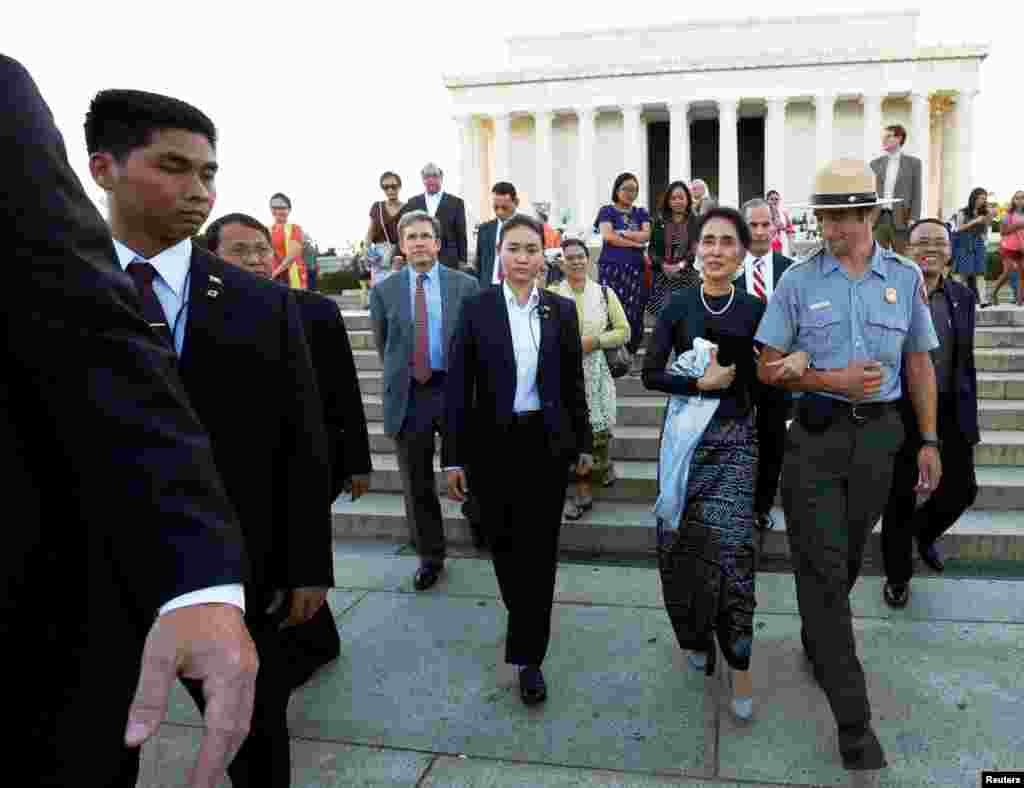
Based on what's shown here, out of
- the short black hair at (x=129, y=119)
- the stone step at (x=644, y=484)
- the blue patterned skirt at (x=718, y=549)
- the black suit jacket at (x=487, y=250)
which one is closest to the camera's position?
the short black hair at (x=129, y=119)

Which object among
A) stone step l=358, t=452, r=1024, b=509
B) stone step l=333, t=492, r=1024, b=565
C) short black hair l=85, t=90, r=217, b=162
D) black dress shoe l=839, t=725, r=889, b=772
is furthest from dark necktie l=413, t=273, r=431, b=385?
black dress shoe l=839, t=725, r=889, b=772

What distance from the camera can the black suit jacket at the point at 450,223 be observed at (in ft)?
29.8

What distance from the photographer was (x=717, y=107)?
152 feet

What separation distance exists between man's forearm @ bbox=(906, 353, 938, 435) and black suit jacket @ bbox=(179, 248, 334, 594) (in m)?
2.70

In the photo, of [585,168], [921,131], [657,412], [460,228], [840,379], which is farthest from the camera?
[585,168]

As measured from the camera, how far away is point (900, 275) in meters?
3.71

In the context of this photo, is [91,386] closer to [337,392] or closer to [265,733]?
[265,733]

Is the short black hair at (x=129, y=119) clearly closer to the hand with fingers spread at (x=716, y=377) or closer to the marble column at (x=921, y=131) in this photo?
the hand with fingers spread at (x=716, y=377)

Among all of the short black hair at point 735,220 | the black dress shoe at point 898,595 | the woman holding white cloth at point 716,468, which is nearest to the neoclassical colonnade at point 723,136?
the black dress shoe at point 898,595

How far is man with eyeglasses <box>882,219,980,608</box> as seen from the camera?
502 cm

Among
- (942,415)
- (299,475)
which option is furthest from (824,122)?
(299,475)

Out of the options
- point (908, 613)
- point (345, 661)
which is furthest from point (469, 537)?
point (908, 613)

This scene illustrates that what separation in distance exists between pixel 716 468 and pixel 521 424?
98 centimetres

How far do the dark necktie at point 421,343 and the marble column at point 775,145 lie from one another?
140 feet
